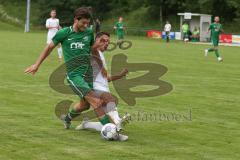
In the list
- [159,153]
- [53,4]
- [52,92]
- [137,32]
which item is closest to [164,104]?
[52,92]

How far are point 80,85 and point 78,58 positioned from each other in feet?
1.49

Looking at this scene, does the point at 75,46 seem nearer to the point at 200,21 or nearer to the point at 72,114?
the point at 72,114

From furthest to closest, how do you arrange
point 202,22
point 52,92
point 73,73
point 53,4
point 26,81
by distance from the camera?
point 53,4, point 202,22, point 26,81, point 52,92, point 73,73

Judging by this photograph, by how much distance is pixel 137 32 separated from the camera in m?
73.5

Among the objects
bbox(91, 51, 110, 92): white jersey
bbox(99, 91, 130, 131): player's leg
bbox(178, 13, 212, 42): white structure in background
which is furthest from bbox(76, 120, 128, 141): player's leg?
bbox(178, 13, 212, 42): white structure in background

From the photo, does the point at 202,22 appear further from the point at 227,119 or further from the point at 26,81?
the point at 227,119

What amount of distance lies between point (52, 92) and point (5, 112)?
361cm

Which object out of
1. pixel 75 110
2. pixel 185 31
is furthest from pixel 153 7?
pixel 75 110

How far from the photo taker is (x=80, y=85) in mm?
9688

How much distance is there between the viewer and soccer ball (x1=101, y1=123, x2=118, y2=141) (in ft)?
31.0

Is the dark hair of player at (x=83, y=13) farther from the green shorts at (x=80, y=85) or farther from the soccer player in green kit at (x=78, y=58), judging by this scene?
the green shorts at (x=80, y=85)

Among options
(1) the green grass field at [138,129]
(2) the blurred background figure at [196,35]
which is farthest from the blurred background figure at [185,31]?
(1) the green grass field at [138,129]

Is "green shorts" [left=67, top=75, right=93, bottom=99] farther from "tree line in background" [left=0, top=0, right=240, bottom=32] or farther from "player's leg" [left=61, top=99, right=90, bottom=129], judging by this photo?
"tree line in background" [left=0, top=0, right=240, bottom=32]

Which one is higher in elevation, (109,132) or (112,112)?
(112,112)
